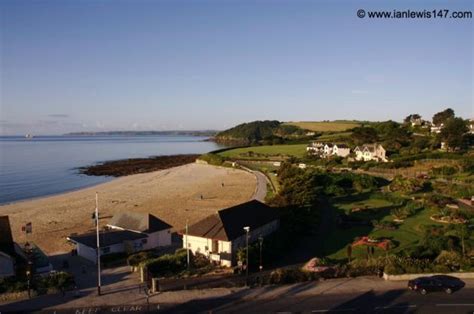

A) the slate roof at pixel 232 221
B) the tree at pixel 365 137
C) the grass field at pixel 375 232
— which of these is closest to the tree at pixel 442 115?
the tree at pixel 365 137

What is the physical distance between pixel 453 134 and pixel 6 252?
84.5m

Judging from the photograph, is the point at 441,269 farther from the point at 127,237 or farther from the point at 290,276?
the point at 127,237

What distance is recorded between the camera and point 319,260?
28.2m

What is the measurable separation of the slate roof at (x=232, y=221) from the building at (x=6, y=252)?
11971mm

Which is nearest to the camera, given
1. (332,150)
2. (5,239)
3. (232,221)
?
(5,239)

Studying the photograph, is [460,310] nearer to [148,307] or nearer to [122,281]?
[148,307]

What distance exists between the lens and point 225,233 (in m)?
30.1

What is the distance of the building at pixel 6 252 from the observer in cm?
2738

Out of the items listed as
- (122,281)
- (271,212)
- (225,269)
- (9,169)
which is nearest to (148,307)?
(122,281)

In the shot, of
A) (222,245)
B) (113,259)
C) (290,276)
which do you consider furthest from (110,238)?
(290,276)

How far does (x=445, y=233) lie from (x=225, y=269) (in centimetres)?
1960

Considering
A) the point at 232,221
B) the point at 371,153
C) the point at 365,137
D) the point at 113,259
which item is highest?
the point at 365,137

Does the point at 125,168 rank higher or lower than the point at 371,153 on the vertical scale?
lower

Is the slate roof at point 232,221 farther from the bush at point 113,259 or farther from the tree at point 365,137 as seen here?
the tree at point 365,137
